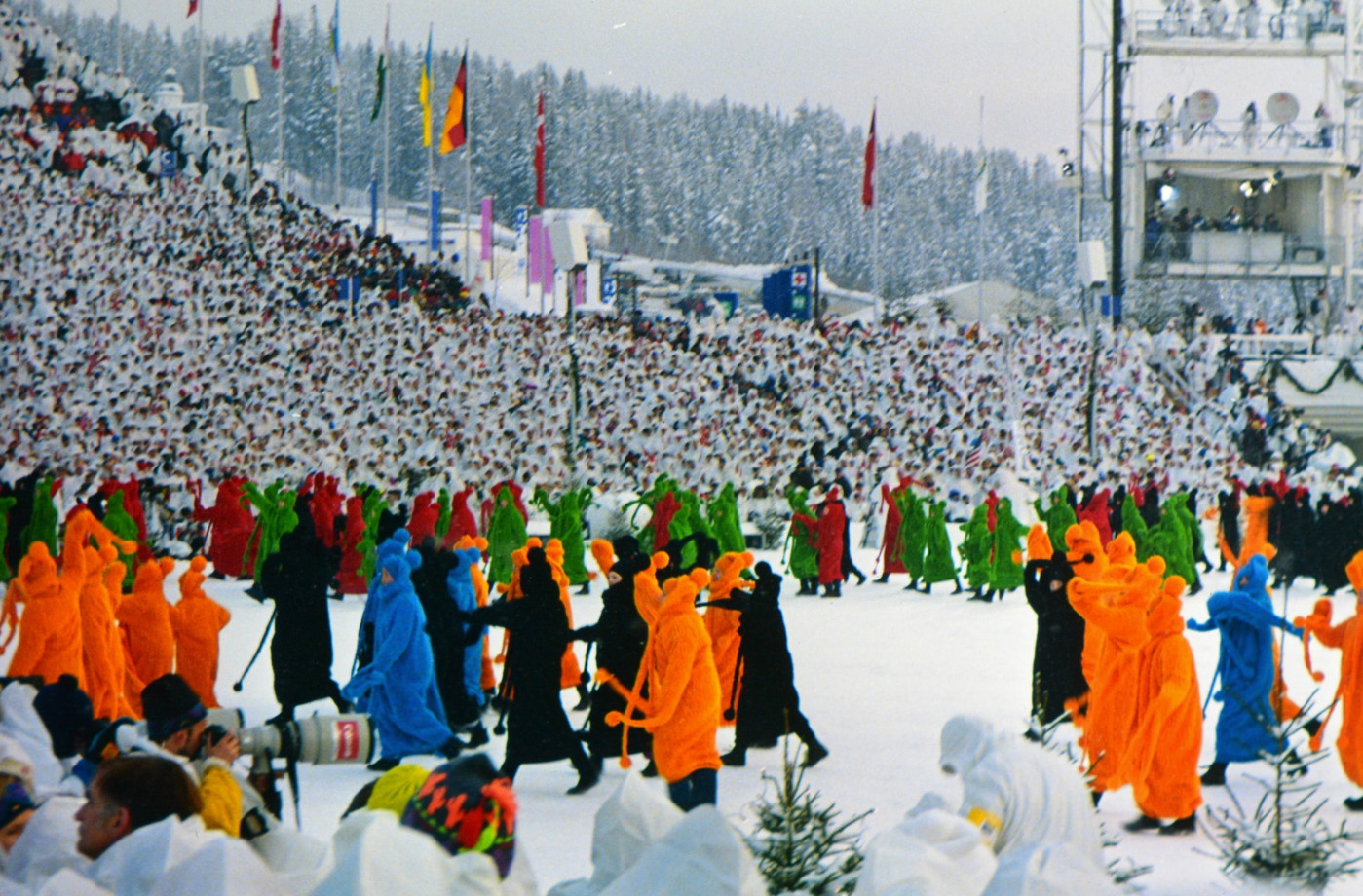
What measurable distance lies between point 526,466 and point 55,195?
38.7 ft

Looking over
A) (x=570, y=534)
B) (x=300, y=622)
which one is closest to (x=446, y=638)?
(x=300, y=622)

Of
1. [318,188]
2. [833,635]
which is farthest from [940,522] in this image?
[318,188]

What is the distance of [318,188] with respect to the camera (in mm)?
58469

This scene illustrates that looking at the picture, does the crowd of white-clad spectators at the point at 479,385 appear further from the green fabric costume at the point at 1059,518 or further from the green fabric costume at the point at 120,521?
the green fabric costume at the point at 1059,518

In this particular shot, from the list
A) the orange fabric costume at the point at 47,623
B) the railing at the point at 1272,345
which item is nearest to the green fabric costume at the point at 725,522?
the orange fabric costume at the point at 47,623

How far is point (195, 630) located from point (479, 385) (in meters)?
17.9

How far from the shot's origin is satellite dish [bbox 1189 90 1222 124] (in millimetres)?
31547

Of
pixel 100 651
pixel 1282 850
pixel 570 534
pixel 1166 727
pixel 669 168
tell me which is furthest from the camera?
pixel 669 168

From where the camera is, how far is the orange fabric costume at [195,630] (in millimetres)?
8336

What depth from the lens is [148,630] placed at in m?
8.30

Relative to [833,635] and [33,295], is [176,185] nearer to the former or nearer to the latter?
[33,295]

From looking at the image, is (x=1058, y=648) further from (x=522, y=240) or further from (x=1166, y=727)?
(x=522, y=240)

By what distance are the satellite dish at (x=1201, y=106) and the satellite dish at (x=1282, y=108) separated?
1269 millimetres

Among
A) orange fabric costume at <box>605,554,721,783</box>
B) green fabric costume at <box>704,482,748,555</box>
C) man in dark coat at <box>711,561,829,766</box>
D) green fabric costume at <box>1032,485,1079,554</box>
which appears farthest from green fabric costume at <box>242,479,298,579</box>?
orange fabric costume at <box>605,554,721,783</box>
